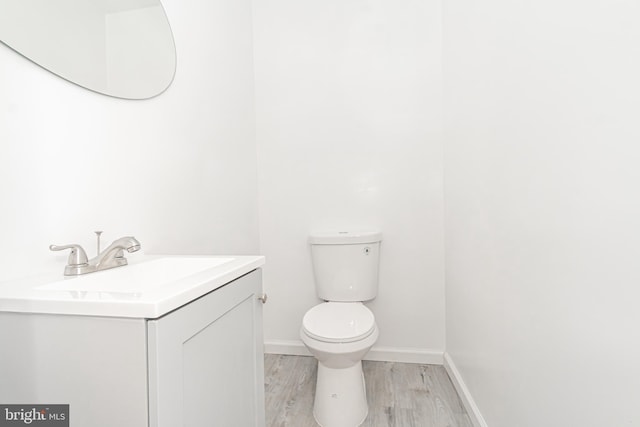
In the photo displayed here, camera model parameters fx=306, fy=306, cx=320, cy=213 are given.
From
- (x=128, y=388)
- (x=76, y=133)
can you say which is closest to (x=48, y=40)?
(x=76, y=133)

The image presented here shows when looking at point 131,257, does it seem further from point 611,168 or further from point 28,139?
point 611,168

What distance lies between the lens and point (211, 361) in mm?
646

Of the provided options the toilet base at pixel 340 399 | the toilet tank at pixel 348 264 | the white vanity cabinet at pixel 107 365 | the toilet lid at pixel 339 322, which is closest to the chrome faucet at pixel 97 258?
the white vanity cabinet at pixel 107 365

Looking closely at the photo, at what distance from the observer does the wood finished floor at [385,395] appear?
139cm

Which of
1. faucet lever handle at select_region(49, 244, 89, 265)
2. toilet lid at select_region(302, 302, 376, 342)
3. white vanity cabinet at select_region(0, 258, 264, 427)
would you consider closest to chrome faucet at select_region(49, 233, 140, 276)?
faucet lever handle at select_region(49, 244, 89, 265)

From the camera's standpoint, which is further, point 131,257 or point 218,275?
point 131,257

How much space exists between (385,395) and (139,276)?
4.39ft

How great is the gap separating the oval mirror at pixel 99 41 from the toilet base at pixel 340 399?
1.36 meters

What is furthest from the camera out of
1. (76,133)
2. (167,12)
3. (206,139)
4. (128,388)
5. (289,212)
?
(289,212)

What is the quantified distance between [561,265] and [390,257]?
3.82 feet

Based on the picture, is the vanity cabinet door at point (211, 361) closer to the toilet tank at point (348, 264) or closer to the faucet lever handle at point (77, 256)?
the faucet lever handle at point (77, 256)

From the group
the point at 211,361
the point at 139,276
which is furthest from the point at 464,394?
the point at 139,276

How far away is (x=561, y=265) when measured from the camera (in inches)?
29.3

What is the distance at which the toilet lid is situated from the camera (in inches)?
50.8
